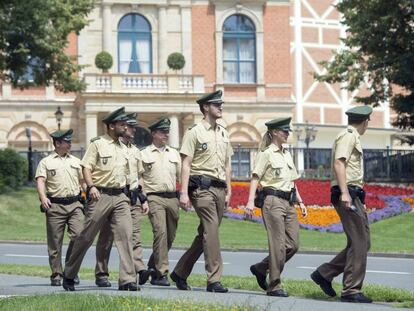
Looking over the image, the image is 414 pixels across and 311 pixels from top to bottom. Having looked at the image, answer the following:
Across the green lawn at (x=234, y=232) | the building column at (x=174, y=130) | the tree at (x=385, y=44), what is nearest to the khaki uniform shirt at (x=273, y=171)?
the green lawn at (x=234, y=232)

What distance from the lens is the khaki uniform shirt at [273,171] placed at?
13914mm

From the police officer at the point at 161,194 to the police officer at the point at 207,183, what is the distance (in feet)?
3.16

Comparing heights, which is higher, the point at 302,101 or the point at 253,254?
the point at 302,101

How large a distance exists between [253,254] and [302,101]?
4959 centimetres

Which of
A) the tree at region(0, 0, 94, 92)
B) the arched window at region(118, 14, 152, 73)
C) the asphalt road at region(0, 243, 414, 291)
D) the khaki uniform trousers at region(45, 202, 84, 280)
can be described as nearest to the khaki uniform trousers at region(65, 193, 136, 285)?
the khaki uniform trousers at region(45, 202, 84, 280)

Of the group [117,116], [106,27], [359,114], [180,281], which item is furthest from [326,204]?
[106,27]

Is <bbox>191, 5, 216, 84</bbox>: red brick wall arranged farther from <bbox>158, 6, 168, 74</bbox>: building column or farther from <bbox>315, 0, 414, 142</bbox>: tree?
<bbox>315, 0, 414, 142</bbox>: tree

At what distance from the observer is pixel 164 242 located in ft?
50.3

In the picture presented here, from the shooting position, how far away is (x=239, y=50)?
56000mm

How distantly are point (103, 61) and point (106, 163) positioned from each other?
37346mm

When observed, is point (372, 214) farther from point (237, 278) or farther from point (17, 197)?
point (237, 278)

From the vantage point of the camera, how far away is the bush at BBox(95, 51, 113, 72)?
2016 inches

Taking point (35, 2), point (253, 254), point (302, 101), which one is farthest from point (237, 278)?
point (302, 101)

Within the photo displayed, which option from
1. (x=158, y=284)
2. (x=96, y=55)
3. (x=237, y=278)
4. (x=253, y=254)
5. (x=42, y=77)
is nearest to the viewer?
(x=158, y=284)
